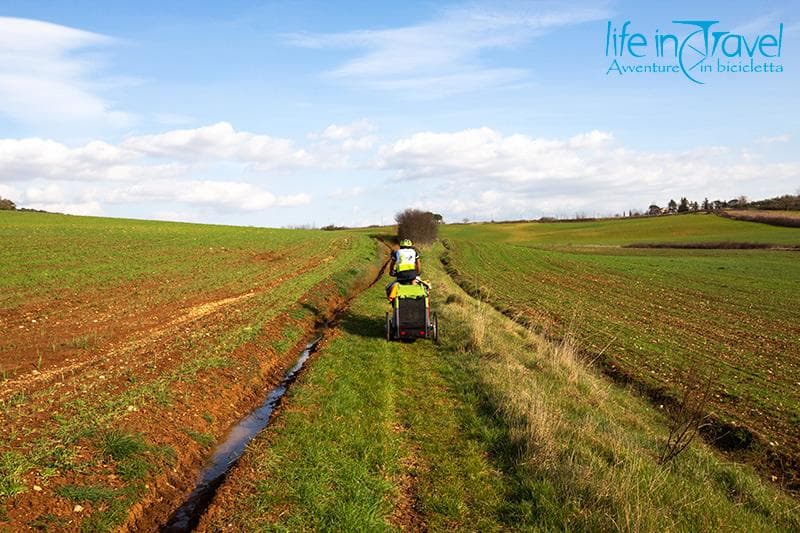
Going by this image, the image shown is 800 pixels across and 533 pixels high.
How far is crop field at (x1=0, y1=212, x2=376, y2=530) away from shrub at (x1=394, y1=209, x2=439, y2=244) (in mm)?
37784

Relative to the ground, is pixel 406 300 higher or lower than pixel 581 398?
higher

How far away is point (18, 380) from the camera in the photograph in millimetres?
9195

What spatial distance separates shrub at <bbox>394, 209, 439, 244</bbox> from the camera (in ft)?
209

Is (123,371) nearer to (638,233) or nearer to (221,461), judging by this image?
(221,461)

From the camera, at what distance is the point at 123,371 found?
968 centimetres

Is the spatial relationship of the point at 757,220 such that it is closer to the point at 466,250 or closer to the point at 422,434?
the point at 466,250

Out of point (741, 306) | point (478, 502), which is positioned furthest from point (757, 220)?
point (478, 502)

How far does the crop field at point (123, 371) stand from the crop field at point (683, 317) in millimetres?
6928

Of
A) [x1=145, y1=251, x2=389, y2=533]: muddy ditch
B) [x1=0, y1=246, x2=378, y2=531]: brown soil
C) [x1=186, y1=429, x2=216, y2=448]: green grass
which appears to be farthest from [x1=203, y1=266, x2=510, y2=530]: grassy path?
[x1=0, y1=246, x2=378, y2=531]: brown soil

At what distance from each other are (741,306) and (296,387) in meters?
20.9

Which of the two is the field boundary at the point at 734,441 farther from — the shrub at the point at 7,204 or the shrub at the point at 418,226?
the shrub at the point at 7,204

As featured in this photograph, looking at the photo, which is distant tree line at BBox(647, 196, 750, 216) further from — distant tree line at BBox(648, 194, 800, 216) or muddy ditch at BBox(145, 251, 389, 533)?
muddy ditch at BBox(145, 251, 389, 533)

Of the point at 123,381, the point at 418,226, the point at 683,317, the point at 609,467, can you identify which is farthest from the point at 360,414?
the point at 418,226

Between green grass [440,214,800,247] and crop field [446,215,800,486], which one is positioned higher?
green grass [440,214,800,247]
